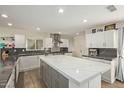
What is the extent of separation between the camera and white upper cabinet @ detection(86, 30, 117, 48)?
3486 mm

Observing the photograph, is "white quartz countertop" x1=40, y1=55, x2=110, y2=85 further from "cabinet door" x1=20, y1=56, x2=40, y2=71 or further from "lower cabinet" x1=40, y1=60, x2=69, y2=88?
"cabinet door" x1=20, y1=56, x2=40, y2=71

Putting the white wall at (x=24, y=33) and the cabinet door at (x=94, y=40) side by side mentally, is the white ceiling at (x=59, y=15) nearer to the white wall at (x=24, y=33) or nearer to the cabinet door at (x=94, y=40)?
the cabinet door at (x=94, y=40)

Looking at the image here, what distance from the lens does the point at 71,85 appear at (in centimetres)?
136

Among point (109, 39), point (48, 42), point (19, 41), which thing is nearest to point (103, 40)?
point (109, 39)

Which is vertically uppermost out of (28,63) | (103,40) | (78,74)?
(103,40)

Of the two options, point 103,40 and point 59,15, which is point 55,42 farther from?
point 59,15

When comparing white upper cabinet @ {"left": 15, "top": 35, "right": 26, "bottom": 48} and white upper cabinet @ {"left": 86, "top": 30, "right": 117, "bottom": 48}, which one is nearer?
white upper cabinet @ {"left": 86, "top": 30, "right": 117, "bottom": 48}

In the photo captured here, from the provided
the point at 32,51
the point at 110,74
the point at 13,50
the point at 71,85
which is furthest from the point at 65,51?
the point at 71,85

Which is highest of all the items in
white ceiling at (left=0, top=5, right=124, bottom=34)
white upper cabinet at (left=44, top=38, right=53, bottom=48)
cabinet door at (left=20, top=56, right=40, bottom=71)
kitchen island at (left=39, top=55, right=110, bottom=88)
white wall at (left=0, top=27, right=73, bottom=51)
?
white ceiling at (left=0, top=5, right=124, bottom=34)

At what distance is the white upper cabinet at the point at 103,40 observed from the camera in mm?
3486

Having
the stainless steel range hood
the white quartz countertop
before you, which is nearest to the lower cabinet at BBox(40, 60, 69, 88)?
the white quartz countertop

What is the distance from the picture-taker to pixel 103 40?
386 cm
